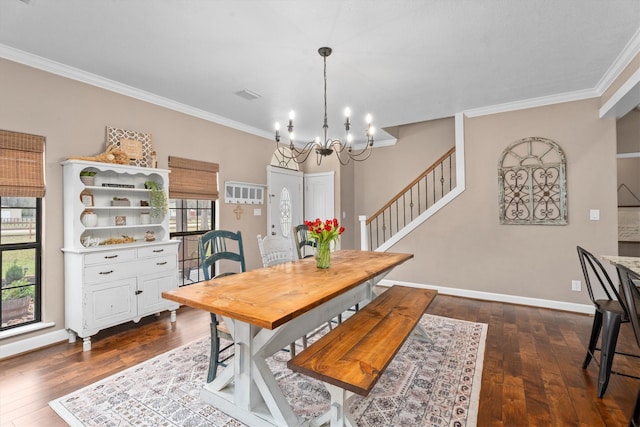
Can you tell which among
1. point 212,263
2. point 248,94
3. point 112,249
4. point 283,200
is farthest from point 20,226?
point 283,200

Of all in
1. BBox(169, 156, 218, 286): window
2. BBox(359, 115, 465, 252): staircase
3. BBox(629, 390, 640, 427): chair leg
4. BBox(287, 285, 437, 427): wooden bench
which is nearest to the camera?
BBox(287, 285, 437, 427): wooden bench

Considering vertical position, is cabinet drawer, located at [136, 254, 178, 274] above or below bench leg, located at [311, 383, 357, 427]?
above

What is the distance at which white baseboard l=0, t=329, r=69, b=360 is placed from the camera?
265 cm

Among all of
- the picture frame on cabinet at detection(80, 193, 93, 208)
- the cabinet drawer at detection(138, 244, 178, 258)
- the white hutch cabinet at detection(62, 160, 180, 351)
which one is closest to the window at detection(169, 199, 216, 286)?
the white hutch cabinet at detection(62, 160, 180, 351)

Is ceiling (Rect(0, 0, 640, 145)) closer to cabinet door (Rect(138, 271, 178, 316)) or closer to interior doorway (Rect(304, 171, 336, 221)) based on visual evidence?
cabinet door (Rect(138, 271, 178, 316))

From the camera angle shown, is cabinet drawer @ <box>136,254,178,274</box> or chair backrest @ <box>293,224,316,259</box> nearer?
chair backrest @ <box>293,224,316,259</box>

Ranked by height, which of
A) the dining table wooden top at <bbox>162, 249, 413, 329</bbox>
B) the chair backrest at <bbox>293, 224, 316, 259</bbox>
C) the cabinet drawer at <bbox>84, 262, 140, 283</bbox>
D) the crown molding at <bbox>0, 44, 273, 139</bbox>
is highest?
the crown molding at <bbox>0, 44, 273, 139</bbox>

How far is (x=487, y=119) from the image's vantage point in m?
4.23

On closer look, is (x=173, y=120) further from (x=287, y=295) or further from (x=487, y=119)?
(x=487, y=119)

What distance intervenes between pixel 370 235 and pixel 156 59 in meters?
4.32

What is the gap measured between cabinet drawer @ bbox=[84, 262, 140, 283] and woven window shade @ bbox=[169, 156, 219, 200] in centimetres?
107

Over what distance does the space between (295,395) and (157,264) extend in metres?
2.21

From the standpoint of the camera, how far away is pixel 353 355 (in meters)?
1.59

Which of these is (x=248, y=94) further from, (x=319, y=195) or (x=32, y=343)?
(x=32, y=343)
